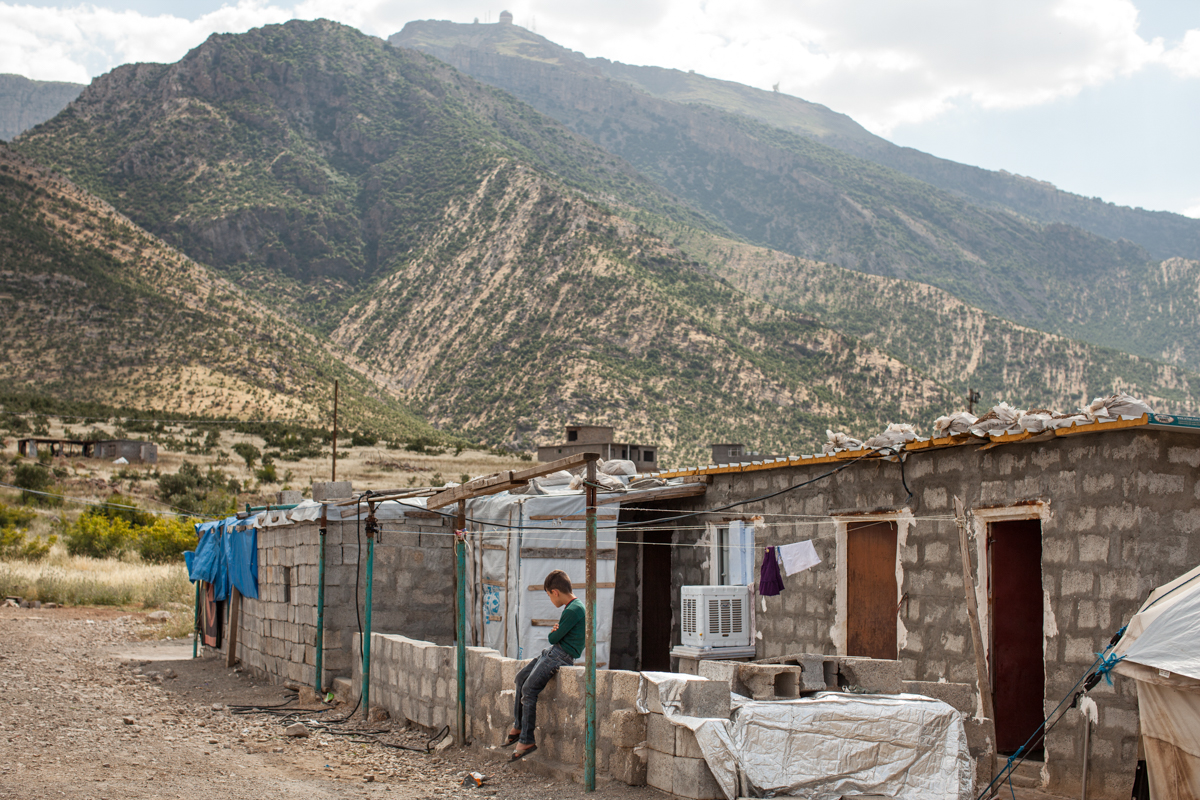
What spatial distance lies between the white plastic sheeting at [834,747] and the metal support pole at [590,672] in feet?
2.24

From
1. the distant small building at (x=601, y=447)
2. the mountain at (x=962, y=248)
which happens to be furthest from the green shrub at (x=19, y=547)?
the mountain at (x=962, y=248)

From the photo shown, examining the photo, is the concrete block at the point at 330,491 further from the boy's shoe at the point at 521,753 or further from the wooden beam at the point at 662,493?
the boy's shoe at the point at 521,753

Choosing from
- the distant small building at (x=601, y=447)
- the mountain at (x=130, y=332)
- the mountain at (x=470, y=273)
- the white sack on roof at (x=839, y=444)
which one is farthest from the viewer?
the mountain at (x=470, y=273)

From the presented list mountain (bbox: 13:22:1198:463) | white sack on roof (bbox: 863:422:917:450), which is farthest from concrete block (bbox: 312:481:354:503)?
mountain (bbox: 13:22:1198:463)

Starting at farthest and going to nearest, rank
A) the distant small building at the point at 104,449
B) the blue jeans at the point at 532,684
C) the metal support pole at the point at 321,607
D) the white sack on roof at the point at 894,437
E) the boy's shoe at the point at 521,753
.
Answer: the distant small building at the point at 104,449
the metal support pole at the point at 321,607
the white sack on roof at the point at 894,437
the boy's shoe at the point at 521,753
the blue jeans at the point at 532,684

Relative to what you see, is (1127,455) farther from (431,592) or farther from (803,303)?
(803,303)

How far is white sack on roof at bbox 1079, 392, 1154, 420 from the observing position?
317 inches

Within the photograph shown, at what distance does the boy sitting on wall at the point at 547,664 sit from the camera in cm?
875

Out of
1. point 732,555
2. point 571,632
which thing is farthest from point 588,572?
point 732,555

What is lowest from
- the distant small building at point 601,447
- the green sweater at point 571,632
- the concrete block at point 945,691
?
the concrete block at point 945,691

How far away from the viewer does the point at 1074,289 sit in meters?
148

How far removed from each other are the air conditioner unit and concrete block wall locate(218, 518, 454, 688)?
137 inches

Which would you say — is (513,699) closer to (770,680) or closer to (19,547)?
(770,680)

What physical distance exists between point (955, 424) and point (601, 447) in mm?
22045
